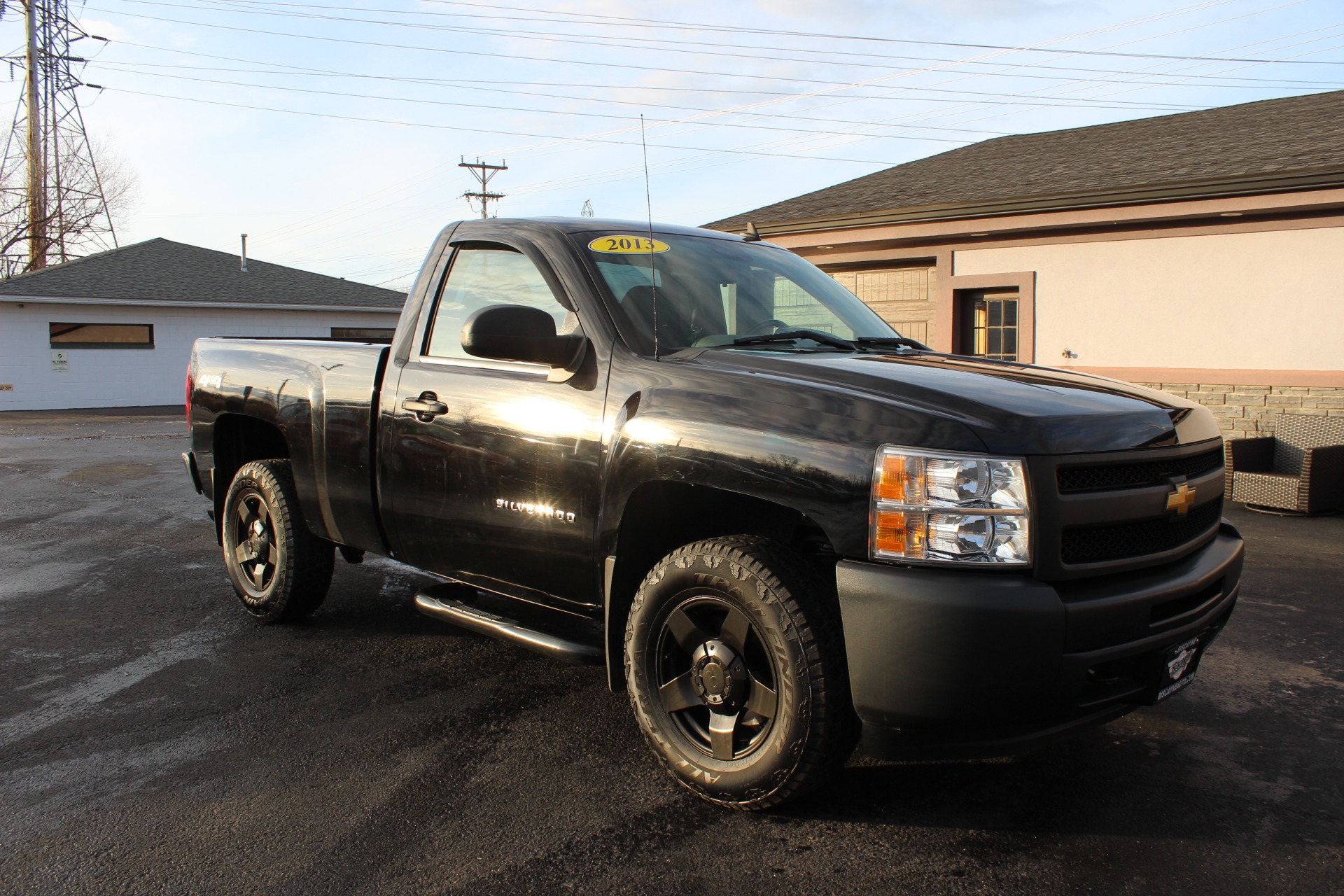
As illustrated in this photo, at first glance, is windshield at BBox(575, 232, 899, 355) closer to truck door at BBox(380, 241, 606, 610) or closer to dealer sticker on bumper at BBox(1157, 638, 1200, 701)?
truck door at BBox(380, 241, 606, 610)

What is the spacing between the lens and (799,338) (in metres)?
3.90

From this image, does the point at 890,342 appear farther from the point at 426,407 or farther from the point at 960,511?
the point at 426,407

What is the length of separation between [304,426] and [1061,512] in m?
3.48

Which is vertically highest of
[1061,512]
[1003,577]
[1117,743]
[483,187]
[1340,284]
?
[483,187]

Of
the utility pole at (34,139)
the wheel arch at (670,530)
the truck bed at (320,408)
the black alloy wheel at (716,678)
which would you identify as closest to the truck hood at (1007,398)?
the wheel arch at (670,530)

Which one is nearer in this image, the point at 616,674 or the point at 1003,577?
the point at 1003,577

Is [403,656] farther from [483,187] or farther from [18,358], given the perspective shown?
[483,187]

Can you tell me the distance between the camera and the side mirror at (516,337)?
347cm

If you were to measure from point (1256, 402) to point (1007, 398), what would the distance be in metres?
9.93

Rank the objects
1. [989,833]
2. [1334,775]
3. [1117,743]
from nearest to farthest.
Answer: [989,833], [1334,775], [1117,743]

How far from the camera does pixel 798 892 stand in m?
2.74

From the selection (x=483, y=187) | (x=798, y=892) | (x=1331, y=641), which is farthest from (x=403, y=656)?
(x=483, y=187)

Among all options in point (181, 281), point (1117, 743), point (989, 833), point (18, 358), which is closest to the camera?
point (989, 833)

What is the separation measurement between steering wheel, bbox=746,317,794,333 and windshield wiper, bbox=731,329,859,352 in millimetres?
47
